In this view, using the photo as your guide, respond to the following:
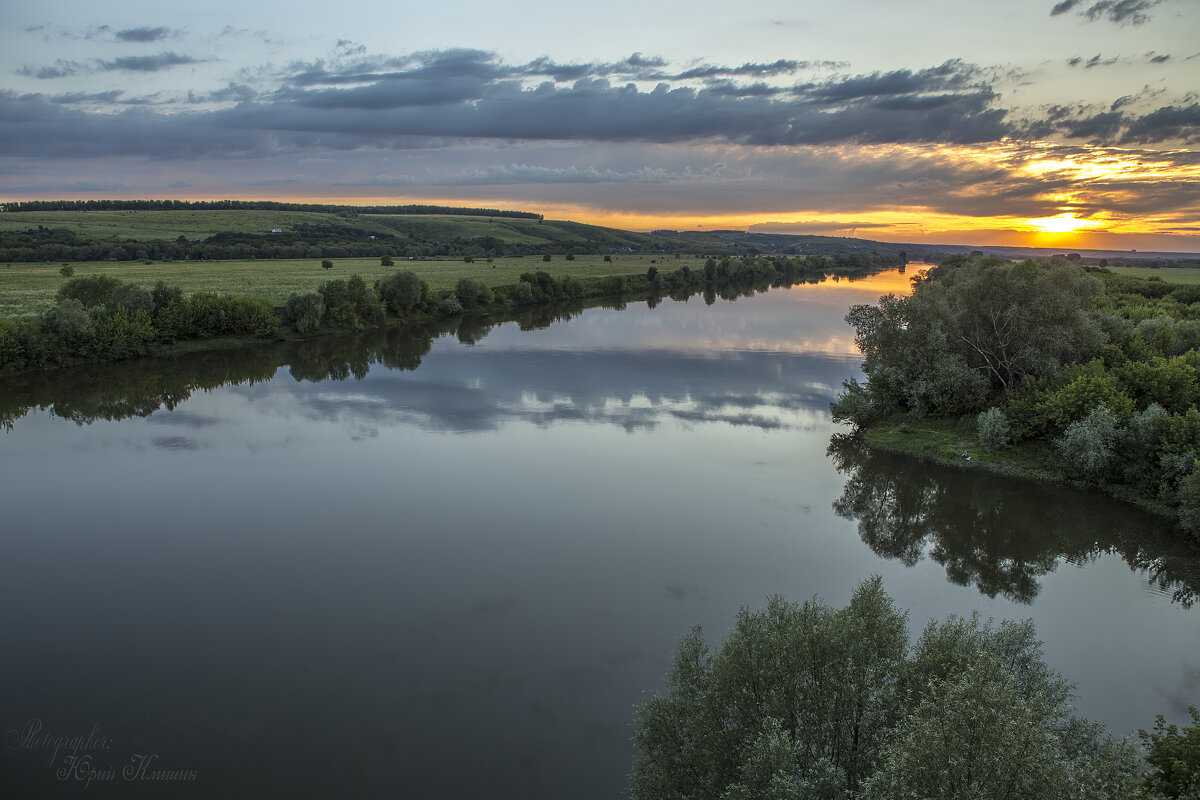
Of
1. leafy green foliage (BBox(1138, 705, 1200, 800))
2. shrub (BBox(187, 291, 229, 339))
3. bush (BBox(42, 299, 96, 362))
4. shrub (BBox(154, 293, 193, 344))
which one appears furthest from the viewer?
shrub (BBox(187, 291, 229, 339))

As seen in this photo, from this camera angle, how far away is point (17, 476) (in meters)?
23.5

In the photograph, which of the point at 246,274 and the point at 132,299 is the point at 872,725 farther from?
the point at 246,274

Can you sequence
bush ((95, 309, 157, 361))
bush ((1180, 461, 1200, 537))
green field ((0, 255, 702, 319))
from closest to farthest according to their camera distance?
bush ((1180, 461, 1200, 537)) → bush ((95, 309, 157, 361)) → green field ((0, 255, 702, 319))

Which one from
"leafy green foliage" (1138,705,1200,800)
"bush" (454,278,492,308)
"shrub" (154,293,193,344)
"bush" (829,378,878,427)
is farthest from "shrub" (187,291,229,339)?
"leafy green foliage" (1138,705,1200,800)

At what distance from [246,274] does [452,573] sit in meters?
68.6

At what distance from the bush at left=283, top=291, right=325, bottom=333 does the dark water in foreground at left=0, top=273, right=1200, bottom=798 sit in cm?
1734

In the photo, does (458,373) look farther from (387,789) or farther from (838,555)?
(387,789)

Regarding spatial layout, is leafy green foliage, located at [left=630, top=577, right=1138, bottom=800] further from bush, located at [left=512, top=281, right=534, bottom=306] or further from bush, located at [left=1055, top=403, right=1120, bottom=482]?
bush, located at [left=512, top=281, right=534, bottom=306]

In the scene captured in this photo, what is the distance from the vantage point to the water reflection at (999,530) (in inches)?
706

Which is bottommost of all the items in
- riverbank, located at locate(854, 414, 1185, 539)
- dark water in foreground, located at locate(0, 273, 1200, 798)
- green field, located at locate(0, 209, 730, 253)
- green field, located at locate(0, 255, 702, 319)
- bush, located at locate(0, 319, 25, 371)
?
dark water in foreground, located at locate(0, 273, 1200, 798)

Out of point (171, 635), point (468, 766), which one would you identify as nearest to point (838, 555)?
point (468, 766)

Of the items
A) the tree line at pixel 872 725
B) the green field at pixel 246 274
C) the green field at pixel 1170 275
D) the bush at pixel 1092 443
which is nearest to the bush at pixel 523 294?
the green field at pixel 246 274

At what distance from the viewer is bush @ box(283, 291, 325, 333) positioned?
164 feet

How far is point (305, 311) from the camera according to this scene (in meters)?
50.1
